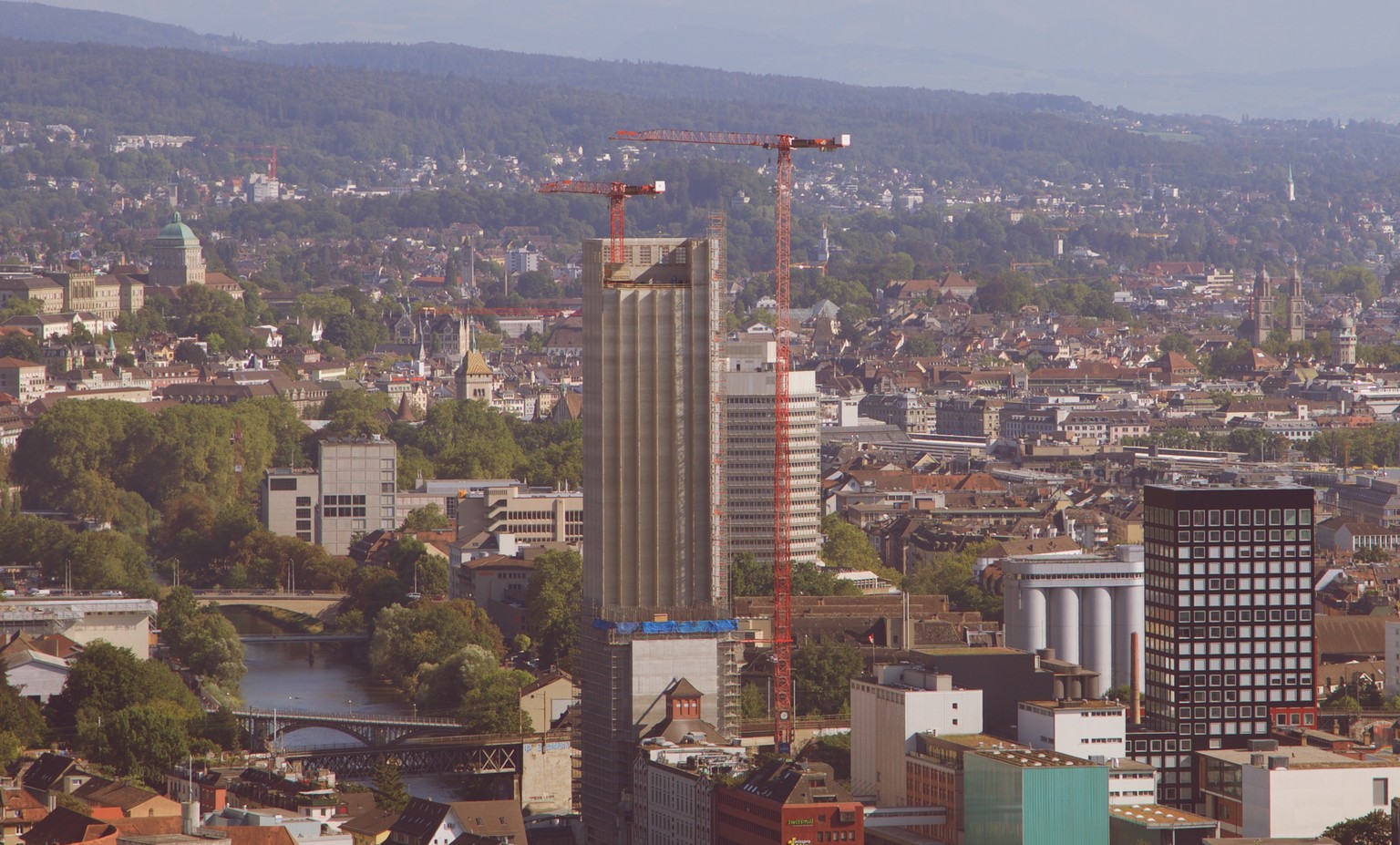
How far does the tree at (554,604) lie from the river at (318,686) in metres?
2.91

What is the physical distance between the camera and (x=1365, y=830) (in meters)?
42.7

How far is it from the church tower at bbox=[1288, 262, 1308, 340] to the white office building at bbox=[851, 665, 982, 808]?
352ft

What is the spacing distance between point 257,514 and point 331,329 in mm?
57087

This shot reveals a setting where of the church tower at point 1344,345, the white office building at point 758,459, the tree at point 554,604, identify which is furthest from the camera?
the church tower at point 1344,345

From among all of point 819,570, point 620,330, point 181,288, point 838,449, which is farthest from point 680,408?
point 181,288

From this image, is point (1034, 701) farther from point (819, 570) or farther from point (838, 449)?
point (838, 449)

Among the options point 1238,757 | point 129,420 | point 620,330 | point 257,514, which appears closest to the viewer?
point 1238,757

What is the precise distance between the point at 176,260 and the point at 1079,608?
92486 millimetres

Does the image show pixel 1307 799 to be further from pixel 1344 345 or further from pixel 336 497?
pixel 1344 345

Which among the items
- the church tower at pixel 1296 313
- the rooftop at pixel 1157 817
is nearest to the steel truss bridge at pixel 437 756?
the rooftop at pixel 1157 817

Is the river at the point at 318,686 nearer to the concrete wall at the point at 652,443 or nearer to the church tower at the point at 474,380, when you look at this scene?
the concrete wall at the point at 652,443

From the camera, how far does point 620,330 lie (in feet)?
163

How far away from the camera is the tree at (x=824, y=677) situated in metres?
54.7

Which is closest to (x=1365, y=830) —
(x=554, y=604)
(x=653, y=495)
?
(x=653, y=495)
